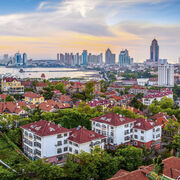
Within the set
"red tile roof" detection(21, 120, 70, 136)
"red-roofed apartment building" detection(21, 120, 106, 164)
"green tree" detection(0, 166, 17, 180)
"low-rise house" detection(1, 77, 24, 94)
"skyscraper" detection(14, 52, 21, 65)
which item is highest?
"skyscraper" detection(14, 52, 21, 65)

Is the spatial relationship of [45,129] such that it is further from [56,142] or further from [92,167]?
[92,167]

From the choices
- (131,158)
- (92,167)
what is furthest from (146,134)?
(92,167)

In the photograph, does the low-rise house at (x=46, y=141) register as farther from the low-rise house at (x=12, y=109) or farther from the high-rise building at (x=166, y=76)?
the high-rise building at (x=166, y=76)

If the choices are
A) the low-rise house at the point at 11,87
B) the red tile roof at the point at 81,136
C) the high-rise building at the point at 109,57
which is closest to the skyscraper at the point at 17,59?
the high-rise building at the point at 109,57

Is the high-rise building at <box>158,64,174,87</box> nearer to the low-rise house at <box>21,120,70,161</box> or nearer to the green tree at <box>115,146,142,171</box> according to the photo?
the green tree at <box>115,146,142,171</box>

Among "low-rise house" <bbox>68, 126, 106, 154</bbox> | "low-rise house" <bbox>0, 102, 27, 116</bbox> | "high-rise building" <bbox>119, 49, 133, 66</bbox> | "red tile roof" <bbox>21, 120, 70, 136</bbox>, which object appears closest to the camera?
"low-rise house" <bbox>68, 126, 106, 154</bbox>

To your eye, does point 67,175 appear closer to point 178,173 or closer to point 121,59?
point 178,173

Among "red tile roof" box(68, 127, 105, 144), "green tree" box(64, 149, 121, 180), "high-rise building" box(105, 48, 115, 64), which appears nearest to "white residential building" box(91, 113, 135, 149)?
"red tile roof" box(68, 127, 105, 144)

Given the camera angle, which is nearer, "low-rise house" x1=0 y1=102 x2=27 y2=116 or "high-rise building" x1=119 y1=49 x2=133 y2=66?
"low-rise house" x1=0 y1=102 x2=27 y2=116
